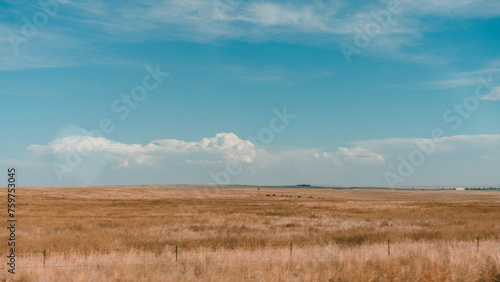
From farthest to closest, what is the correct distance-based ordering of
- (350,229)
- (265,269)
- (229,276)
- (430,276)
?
(350,229) < (265,269) < (229,276) < (430,276)

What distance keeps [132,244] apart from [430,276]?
17.4 meters

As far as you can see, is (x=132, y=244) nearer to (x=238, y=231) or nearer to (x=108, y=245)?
(x=108, y=245)

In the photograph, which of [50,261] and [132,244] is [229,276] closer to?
[50,261]

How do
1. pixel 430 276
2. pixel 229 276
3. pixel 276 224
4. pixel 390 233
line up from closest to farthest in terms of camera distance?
pixel 430 276
pixel 229 276
pixel 390 233
pixel 276 224

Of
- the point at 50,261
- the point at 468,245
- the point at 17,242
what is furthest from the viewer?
the point at 17,242

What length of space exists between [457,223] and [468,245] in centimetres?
1726

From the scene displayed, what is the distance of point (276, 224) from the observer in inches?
1411

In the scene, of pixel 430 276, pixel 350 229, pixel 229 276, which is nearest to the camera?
pixel 430 276

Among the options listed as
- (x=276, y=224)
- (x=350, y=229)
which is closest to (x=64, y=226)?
(x=276, y=224)

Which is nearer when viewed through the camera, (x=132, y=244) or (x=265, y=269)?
(x=265, y=269)

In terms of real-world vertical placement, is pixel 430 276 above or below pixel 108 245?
above

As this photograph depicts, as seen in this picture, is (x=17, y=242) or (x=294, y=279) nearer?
(x=294, y=279)

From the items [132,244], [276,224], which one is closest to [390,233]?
[276,224]

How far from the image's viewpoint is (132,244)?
2367 centimetres
